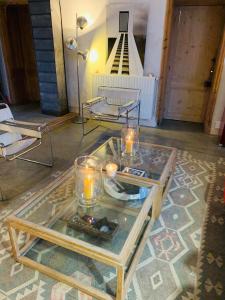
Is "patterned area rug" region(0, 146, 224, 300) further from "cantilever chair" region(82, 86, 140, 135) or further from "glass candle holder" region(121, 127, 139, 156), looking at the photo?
"cantilever chair" region(82, 86, 140, 135)

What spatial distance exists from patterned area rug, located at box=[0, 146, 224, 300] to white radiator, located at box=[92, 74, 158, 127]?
1.91m

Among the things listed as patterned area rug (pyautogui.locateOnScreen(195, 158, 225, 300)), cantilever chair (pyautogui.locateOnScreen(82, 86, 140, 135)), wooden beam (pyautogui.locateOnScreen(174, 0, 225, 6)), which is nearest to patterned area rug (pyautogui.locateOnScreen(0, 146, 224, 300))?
patterned area rug (pyautogui.locateOnScreen(195, 158, 225, 300))

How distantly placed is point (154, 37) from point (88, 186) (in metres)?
2.80

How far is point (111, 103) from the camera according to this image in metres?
3.87

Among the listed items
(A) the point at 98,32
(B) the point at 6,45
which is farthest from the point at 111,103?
(B) the point at 6,45

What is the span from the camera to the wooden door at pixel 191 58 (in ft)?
11.8

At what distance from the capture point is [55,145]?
3.16 meters

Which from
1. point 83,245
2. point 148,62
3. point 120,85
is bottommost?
point 83,245

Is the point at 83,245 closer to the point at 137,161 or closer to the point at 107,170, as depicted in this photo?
the point at 107,170

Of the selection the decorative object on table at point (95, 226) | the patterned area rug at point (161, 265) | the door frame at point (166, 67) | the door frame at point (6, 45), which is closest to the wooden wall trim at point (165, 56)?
the door frame at point (166, 67)

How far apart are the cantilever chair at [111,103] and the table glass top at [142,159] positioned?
1.09m

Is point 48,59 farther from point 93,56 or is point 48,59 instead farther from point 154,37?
point 154,37

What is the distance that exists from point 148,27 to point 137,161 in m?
2.31

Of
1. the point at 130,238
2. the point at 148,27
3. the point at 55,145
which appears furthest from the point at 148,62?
the point at 130,238
